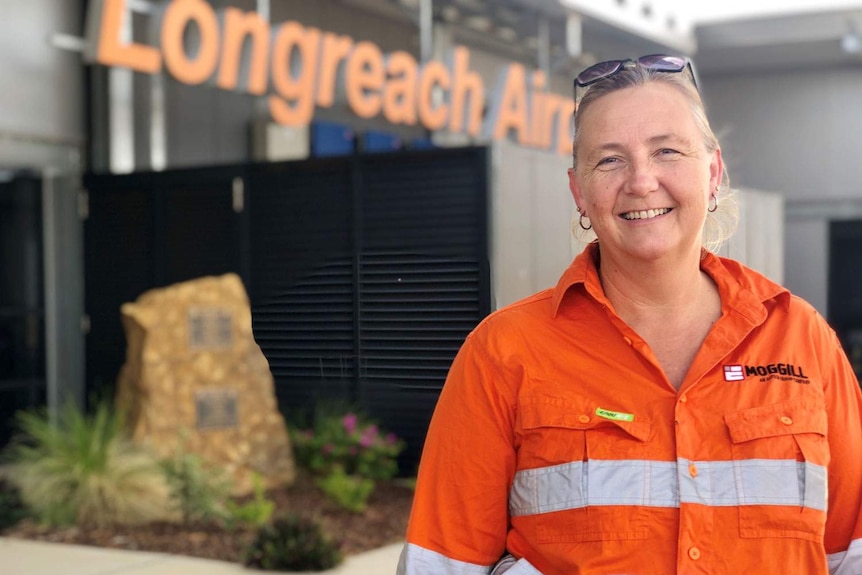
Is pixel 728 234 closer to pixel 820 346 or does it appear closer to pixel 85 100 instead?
pixel 820 346

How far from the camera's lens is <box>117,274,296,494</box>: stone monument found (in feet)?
26.4

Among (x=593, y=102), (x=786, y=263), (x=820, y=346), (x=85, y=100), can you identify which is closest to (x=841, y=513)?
(x=820, y=346)

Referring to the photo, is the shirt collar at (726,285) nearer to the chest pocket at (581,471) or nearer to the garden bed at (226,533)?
the chest pocket at (581,471)

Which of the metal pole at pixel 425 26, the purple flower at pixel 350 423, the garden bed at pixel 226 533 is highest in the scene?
the metal pole at pixel 425 26

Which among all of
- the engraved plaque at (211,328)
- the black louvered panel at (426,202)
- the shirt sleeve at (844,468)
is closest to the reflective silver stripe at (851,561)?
the shirt sleeve at (844,468)

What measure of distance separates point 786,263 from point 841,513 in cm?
1742

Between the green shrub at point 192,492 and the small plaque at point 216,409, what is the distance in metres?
0.76

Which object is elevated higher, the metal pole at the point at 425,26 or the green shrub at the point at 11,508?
the metal pole at the point at 425,26

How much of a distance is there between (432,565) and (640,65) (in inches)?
37.4

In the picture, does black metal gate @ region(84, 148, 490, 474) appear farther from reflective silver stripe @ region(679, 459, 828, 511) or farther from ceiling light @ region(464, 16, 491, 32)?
ceiling light @ region(464, 16, 491, 32)

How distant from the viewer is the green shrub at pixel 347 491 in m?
7.62

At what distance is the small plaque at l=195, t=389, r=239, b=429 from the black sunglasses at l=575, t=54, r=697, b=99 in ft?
21.0

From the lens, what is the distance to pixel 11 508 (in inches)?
294

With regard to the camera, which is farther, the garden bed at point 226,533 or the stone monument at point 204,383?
the stone monument at point 204,383
